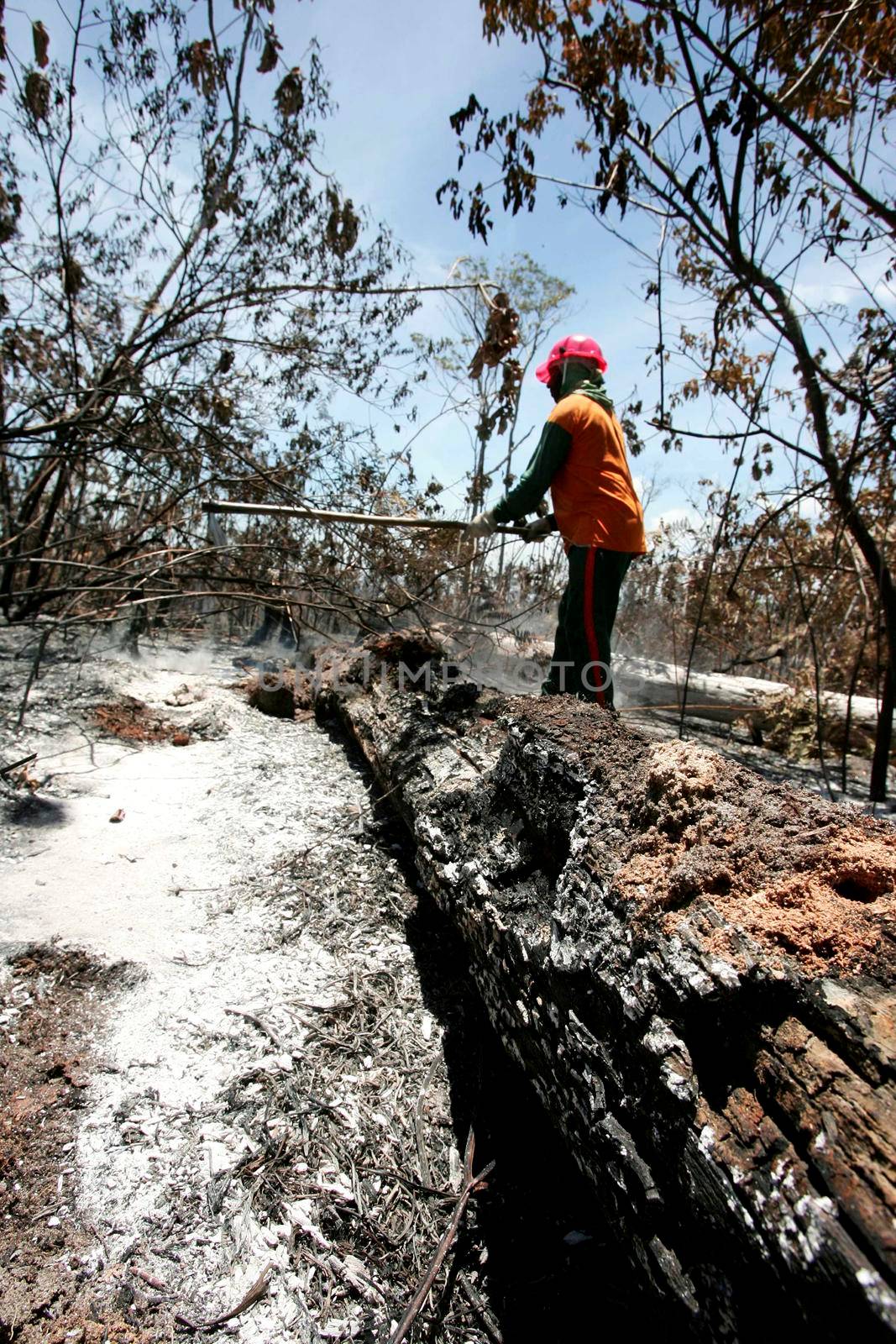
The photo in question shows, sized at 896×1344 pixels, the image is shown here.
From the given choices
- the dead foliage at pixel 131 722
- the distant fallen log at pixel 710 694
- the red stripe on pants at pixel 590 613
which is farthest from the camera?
the distant fallen log at pixel 710 694

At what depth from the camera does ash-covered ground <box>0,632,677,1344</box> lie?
1.11 m

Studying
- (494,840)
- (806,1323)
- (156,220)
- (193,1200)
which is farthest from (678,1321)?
(156,220)

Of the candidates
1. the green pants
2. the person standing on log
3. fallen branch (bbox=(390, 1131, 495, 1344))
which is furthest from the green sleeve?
fallen branch (bbox=(390, 1131, 495, 1344))

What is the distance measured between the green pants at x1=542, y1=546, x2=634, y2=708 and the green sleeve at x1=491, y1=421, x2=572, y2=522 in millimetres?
323

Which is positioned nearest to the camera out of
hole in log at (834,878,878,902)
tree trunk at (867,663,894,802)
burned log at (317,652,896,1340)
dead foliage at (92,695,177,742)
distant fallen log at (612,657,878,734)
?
burned log at (317,652,896,1340)

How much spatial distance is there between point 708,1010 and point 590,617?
247cm

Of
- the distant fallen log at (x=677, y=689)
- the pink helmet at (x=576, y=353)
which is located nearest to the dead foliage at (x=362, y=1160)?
the pink helmet at (x=576, y=353)

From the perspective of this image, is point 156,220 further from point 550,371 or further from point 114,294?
point 550,371

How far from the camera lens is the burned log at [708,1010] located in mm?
726

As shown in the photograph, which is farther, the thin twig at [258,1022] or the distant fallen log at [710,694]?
the distant fallen log at [710,694]

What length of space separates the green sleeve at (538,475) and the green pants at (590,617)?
323mm

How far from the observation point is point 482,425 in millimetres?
4812

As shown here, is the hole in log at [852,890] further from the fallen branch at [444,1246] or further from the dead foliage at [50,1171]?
the dead foliage at [50,1171]

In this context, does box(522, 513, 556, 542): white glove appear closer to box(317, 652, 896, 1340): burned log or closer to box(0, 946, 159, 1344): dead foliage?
box(317, 652, 896, 1340): burned log
